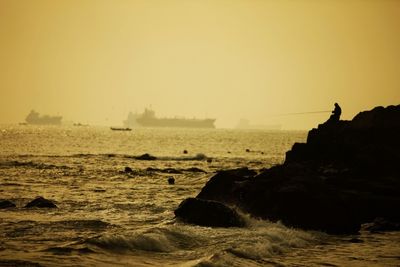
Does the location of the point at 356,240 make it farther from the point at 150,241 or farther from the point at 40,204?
the point at 40,204

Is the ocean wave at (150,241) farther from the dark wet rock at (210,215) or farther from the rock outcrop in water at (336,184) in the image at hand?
the rock outcrop in water at (336,184)

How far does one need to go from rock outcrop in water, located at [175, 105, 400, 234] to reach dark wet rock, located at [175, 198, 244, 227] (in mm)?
1454

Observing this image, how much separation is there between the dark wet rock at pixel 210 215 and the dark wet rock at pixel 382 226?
5037 mm

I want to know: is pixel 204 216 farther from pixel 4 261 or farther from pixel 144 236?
pixel 4 261

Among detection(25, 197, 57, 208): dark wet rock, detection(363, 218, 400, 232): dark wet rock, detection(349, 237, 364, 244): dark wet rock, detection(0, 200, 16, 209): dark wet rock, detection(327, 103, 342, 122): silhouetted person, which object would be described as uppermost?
detection(327, 103, 342, 122): silhouetted person

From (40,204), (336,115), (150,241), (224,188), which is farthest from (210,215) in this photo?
(336,115)

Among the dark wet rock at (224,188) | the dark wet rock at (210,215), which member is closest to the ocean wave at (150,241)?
the dark wet rock at (210,215)

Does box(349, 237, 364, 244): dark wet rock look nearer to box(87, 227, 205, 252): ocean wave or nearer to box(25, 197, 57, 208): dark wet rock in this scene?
box(87, 227, 205, 252): ocean wave


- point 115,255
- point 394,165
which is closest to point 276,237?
point 115,255

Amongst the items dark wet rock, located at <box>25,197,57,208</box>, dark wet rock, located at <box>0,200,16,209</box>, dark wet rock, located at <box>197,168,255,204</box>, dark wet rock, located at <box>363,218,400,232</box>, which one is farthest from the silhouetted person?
dark wet rock, located at <box>0,200,16,209</box>

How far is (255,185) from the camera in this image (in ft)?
66.0

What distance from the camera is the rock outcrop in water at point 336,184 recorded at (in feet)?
60.1

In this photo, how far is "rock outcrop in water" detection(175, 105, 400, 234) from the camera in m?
18.3

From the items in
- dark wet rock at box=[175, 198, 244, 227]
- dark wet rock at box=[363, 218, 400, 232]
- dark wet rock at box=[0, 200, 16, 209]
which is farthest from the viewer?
dark wet rock at box=[0, 200, 16, 209]
